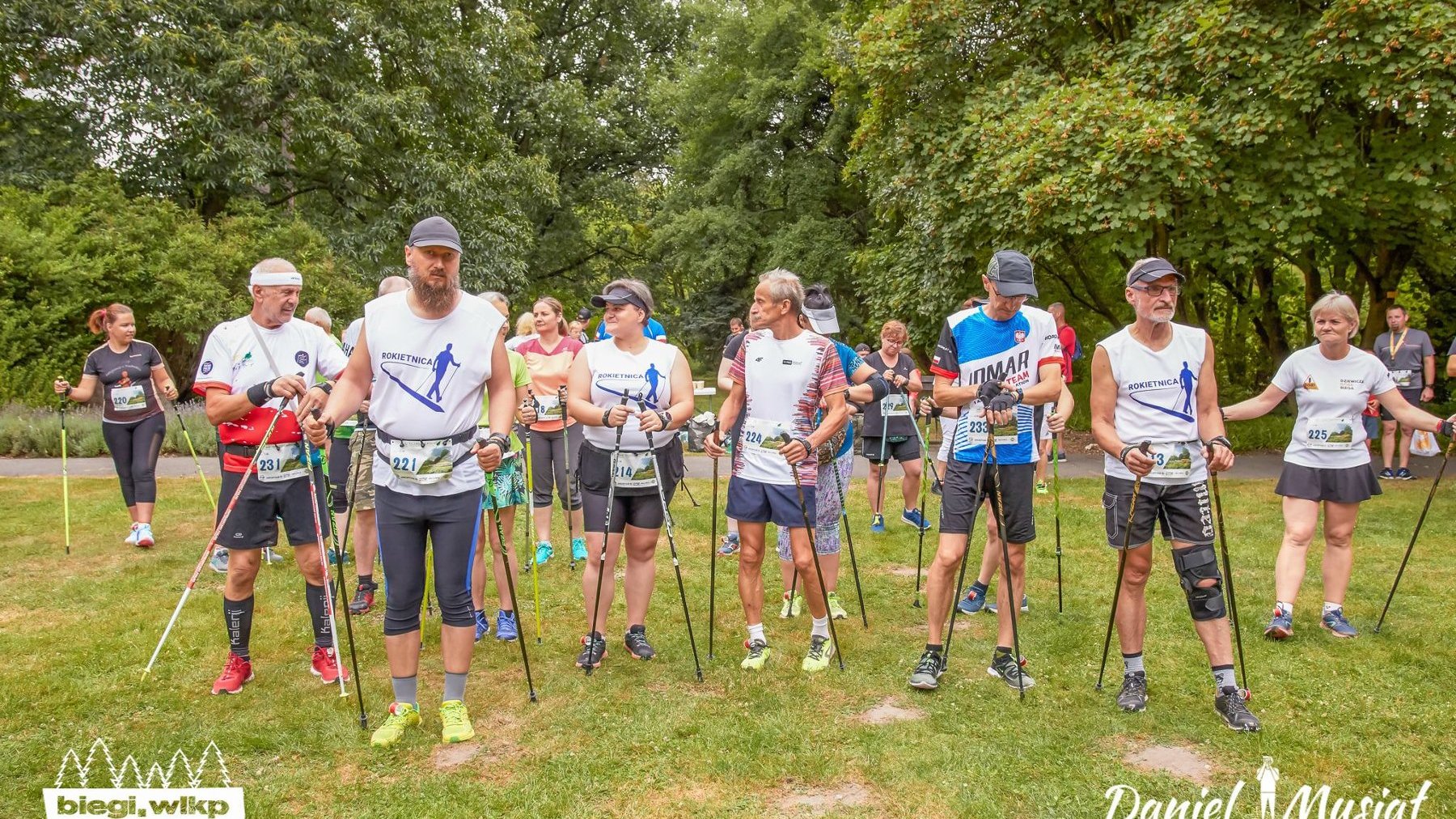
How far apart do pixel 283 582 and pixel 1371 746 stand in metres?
7.21

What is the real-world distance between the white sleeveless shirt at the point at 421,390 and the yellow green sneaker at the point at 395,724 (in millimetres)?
1129

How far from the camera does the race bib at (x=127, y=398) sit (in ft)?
27.2

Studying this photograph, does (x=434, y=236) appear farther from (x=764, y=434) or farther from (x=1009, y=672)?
(x=1009, y=672)

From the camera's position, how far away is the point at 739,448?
542cm

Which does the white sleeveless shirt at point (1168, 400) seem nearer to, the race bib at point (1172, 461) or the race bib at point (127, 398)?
the race bib at point (1172, 461)

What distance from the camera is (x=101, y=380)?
328 inches

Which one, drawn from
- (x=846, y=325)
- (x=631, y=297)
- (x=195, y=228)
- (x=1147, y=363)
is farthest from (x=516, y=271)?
(x=1147, y=363)

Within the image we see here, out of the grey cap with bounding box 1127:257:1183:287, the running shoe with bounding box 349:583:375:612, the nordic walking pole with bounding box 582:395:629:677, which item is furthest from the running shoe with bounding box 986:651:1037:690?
the running shoe with bounding box 349:583:375:612

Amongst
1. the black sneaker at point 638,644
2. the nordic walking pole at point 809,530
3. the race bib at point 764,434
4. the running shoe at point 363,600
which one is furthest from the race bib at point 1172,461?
the running shoe at point 363,600

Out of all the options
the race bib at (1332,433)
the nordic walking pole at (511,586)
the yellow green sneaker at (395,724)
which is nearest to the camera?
the yellow green sneaker at (395,724)

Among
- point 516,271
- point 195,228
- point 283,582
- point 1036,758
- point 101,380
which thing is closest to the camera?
point 1036,758

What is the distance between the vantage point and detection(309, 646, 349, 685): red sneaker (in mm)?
5246

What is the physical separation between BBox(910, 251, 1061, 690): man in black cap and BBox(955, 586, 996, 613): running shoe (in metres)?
1.41

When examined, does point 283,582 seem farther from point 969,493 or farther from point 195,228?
point 195,228
